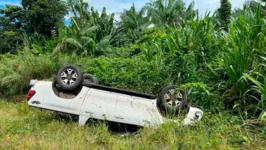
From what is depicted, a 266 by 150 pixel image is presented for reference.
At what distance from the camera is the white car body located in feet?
15.5

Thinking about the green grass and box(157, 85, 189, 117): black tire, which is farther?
box(157, 85, 189, 117): black tire

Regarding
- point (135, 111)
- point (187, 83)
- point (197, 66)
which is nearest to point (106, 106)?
point (135, 111)

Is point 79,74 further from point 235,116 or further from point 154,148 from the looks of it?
point 235,116

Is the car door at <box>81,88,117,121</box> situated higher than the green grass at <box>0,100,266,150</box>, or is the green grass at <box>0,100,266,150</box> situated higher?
the car door at <box>81,88,117,121</box>

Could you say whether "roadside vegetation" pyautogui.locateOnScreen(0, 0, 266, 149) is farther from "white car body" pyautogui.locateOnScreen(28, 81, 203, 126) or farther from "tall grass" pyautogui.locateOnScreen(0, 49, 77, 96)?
"white car body" pyautogui.locateOnScreen(28, 81, 203, 126)

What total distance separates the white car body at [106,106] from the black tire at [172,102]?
112mm

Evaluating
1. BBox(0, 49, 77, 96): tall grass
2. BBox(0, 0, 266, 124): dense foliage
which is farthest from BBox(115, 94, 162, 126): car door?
BBox(0, 49, 77, 96): tall grass

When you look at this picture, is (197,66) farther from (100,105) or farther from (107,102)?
(100,105)

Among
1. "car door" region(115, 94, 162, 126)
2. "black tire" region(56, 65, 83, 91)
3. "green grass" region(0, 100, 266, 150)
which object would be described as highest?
"black tire" region(56, 65, 83, 91)

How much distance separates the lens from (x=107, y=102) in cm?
495

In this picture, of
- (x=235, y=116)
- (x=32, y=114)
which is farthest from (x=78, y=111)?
(x=235, y=116)

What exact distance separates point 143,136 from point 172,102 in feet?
3.34

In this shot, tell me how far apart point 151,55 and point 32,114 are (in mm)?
3387

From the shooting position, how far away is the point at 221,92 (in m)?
5.62
